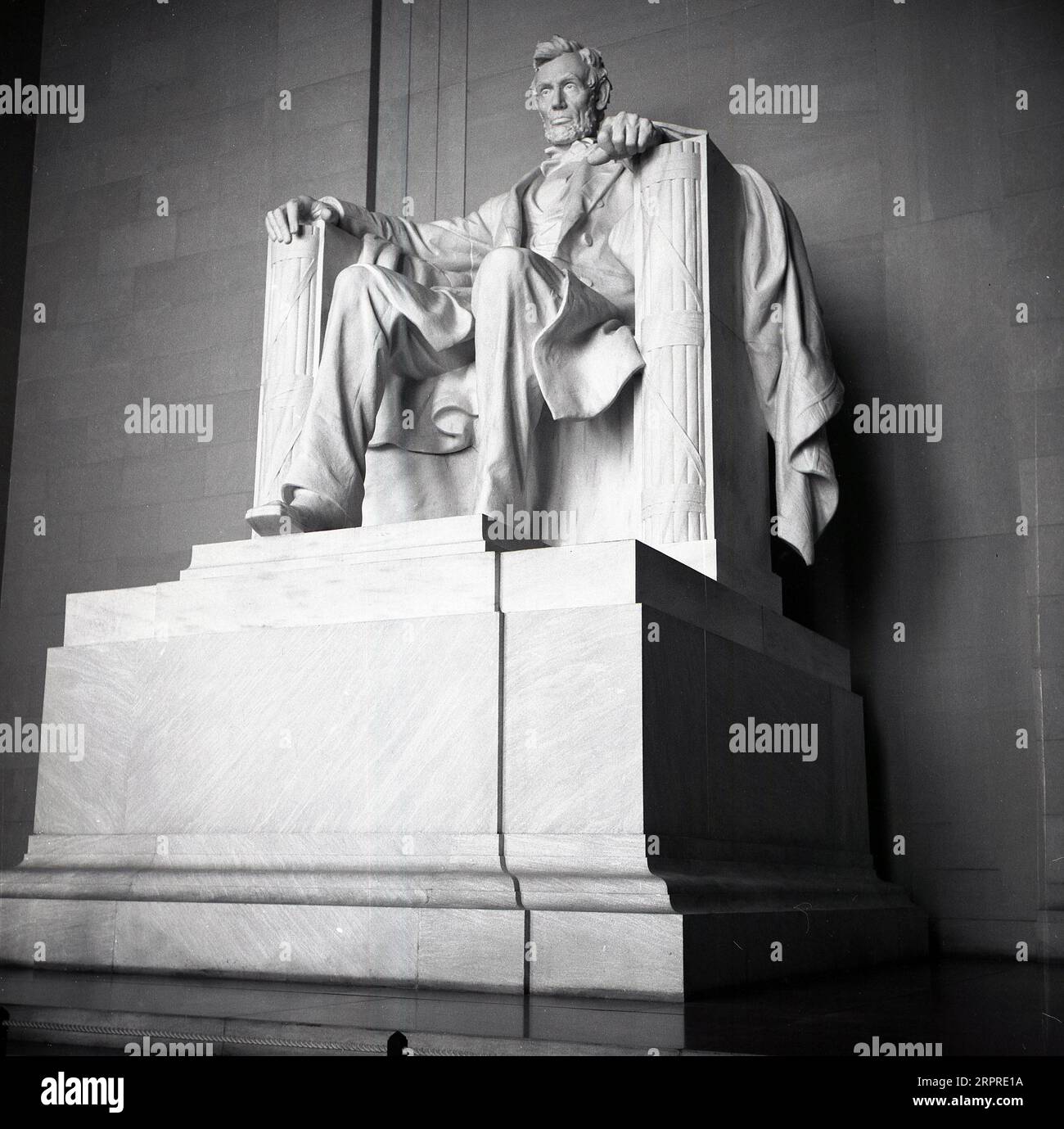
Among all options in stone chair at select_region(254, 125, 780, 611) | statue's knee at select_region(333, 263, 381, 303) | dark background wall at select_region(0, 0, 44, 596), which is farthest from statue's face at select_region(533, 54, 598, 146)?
dark background wall at select_region(0, 0, 44, 596)

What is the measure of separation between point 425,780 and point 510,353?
1.41 metres

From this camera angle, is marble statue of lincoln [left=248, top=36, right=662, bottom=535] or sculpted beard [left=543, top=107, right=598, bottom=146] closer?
marble statue of lincoln [left=248, top=36, right=662, bottom=535]

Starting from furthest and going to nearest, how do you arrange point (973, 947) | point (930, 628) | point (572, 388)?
point (930, 628) < point (973, 947) < point (572, 388)

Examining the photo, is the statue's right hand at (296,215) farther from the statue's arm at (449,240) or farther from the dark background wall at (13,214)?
the dark background wall at (13,214)

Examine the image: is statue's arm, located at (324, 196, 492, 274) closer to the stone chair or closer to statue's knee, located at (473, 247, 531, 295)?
the stone chair

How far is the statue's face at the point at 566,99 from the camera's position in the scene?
546 cm

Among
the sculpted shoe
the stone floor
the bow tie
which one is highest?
the bow tie

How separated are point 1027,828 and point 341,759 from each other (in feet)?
9.58

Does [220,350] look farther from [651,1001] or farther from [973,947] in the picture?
[651,1001]

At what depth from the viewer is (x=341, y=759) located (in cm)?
397

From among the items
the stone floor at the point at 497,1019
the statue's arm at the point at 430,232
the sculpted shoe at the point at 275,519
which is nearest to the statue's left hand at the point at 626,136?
the statue's arm at the point at 430,232

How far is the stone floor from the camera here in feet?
8.22

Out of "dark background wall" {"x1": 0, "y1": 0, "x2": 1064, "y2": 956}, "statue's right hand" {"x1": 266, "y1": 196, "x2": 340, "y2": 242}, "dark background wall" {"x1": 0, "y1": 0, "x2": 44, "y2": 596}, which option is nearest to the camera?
"statue's right hand" {"x1": 266, "y1": 196, "x2": 340, "y2": 242}

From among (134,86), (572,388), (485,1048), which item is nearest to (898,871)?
(572,388)
